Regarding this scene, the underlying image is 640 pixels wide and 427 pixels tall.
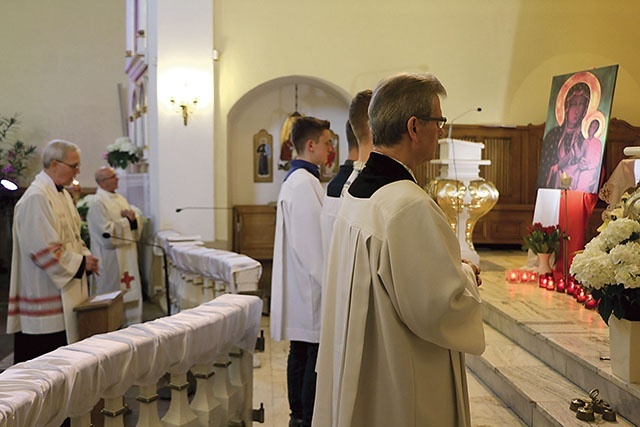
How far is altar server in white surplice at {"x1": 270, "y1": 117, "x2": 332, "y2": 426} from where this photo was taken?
12.8ft

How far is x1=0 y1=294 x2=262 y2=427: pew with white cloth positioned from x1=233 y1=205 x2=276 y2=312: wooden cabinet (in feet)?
21.5

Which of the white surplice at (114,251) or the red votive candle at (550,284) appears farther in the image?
the white surplice at (114,251)

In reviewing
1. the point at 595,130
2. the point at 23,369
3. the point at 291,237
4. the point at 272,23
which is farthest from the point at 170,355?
the point at 272,23

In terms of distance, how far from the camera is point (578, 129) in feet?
24.7

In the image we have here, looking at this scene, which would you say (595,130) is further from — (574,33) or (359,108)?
(359,108)

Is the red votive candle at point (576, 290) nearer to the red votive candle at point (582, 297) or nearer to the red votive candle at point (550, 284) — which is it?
the red votive candle at point (582, 297)

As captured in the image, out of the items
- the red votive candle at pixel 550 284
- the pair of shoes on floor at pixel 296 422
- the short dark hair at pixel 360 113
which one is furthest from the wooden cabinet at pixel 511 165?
the short dark hair at pixel 360 113

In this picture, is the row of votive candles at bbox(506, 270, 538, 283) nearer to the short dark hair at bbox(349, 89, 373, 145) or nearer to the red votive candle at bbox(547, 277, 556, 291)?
the red votive candle at bbox(547, 277, 556, 291)

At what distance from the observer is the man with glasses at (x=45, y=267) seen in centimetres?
444

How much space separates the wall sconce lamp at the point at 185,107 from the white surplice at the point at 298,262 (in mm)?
5058

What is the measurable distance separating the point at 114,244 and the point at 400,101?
6185 millimetres

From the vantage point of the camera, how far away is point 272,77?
30.8ft

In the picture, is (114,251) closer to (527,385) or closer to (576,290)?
(576,290)

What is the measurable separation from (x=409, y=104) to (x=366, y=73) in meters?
7.66
